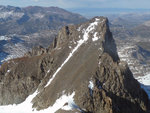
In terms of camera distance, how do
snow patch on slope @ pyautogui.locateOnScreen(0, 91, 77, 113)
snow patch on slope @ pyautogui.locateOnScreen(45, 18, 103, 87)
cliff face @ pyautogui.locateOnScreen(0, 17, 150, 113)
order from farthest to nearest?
1. snow patch on slope @ pyautogui.locateOnScreen(45, 18, 103, 87)
2. cliff face @ pyautogui.locateOnScreen(0, 17, 150, 113)
3. snow patch on slope @ pyautogui.locateOnScreen(0, 91, 77, 113)

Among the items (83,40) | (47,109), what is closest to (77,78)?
(47,109)

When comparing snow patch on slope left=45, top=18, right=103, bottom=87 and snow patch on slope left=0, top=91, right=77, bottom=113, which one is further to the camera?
snow patch on slope left=45, top=18, right=103, bottom=87

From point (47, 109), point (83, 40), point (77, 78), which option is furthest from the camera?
point (83, 40)

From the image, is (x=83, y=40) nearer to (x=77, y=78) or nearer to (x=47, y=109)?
(x=77, y=78)

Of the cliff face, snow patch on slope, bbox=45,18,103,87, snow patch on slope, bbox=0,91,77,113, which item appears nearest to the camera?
snow patch on slope, bbox=0,91,77,113

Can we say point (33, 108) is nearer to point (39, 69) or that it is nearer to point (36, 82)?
point (36, 82)

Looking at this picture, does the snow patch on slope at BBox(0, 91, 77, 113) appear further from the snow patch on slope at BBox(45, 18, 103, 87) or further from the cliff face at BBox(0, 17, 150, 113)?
the snow patch on slope at BBox(45, 18, 103, 87)

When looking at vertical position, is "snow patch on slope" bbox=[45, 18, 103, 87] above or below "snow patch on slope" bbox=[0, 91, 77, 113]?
above

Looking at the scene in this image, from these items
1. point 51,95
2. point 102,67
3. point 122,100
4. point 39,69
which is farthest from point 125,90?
point 39,69

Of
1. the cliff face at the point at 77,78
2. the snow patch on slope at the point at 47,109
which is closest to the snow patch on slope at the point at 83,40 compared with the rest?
the cliff face at the point at 77,78

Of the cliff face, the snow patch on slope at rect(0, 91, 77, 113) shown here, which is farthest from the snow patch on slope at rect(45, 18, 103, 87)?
the snow patch on slope at rect(0, 91, 77, 113)
